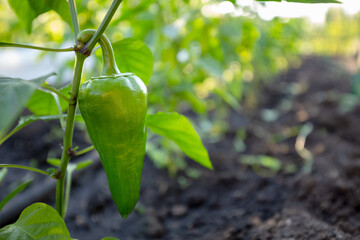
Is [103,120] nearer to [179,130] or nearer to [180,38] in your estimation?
[179,130]

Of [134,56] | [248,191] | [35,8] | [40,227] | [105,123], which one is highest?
[35,8]

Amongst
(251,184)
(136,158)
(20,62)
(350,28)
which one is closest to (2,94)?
(136,158)

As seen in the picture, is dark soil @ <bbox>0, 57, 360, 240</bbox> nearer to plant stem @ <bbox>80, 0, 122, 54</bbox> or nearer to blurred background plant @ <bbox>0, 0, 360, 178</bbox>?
blurred background plant @ <bbox>0, 0, 360, 178</bbox>

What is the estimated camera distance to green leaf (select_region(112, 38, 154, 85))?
0.56 meters

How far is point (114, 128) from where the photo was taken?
456 mm

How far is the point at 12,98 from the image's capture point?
335mm

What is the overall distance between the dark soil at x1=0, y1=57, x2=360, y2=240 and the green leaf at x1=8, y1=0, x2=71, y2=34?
58 cm

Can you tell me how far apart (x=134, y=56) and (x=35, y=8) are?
0.67 ft

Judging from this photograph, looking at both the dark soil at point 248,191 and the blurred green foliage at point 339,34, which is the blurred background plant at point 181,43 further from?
the blurred green foliage at point 339,34

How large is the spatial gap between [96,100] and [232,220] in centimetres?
65

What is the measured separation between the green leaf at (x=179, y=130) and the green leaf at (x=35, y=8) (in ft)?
0.79

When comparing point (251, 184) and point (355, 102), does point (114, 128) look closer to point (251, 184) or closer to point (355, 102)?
point (251, 184)

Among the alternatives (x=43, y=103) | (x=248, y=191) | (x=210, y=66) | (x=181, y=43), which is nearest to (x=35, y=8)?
(x=43, y=103)

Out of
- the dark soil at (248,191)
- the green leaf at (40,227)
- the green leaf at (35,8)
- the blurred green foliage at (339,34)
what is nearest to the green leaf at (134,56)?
the green leaf at (35,8)
